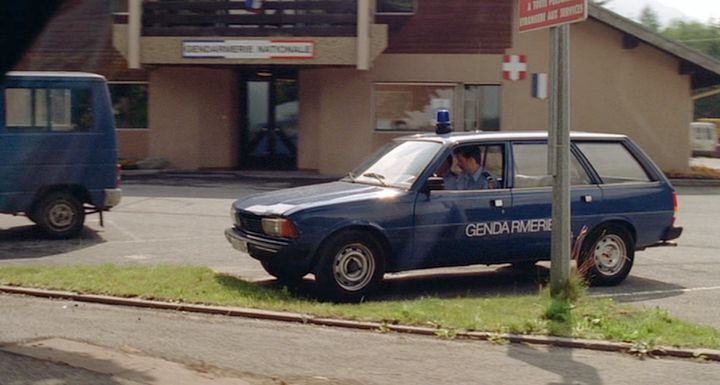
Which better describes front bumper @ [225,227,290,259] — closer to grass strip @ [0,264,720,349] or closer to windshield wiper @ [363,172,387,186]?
grass strip @ [0,264,720,349]

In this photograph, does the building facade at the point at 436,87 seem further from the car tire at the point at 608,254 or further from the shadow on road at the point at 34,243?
the car tire at the point at 608,254

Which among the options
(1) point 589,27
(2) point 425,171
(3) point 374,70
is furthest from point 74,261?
(1) point 589,27

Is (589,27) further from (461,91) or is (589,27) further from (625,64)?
(461,91)

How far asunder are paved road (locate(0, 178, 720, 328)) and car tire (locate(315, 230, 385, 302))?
0.54m

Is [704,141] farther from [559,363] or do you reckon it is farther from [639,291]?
[559,363]

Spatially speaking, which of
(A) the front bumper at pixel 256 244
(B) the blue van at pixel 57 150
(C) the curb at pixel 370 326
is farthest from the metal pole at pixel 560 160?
(B) the blue van at pixel 57 150

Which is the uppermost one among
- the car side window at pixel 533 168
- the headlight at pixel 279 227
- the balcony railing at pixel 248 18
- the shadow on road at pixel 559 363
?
the balcony railing at pixel 248 18

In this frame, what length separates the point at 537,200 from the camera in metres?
10.7

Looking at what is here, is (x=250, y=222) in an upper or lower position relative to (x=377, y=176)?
lower

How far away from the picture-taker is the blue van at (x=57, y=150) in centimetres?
1344

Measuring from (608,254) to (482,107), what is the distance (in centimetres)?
1689

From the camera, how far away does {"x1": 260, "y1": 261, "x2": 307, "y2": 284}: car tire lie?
9562mm

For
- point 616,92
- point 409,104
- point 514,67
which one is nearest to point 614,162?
point 514,67

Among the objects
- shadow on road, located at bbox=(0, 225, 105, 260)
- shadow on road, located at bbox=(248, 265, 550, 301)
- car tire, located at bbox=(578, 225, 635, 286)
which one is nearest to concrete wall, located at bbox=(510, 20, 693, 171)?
shadow on road, located at bbox=(0, 225, 105, 260)
